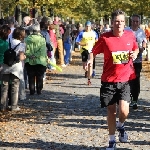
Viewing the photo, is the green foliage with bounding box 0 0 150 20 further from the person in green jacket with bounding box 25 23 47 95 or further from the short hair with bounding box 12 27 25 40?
the short hair with bounding box 12 27 25 40

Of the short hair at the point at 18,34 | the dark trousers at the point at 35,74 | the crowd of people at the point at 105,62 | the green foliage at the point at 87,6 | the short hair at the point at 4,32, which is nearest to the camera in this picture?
the crowd of people at the point at 105,62

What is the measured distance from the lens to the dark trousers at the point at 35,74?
1252 centimetres

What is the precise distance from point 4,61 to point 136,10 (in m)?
34.3

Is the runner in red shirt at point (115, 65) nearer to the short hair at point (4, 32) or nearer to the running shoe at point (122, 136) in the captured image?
the running shoe at point (122, 136)

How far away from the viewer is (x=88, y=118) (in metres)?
9.52

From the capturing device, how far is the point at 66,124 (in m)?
9.02

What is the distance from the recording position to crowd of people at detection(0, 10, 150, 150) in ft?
23.0

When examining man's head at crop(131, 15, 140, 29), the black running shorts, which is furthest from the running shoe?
man's head at crop(131, 15, 140, 29)

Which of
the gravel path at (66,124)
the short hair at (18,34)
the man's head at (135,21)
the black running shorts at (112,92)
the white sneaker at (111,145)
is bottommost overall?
the gravel path at (66,124)

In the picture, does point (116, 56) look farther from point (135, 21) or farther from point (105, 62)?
point (135, 21)

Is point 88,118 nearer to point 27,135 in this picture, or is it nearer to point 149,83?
point 27,135

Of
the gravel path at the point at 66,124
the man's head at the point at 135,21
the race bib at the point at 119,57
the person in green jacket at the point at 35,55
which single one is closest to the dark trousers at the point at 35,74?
the person in green jacket at the point at 35,55

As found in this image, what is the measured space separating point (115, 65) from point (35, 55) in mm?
5442

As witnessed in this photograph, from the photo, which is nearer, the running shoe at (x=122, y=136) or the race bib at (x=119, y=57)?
the race bib at (x=119, y=57)
